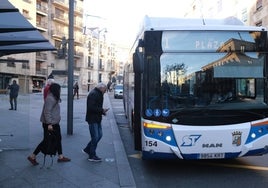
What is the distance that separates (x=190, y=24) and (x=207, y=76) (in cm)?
131

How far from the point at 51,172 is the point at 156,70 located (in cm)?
264

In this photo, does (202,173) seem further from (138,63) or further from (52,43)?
(52,43)

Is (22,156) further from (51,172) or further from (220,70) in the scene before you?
(220,70)

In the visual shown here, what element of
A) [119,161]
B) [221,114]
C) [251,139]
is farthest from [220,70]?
[119,161]

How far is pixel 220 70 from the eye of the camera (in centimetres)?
689

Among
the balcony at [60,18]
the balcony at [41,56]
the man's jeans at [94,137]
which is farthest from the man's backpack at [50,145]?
the balcony at [60,18]

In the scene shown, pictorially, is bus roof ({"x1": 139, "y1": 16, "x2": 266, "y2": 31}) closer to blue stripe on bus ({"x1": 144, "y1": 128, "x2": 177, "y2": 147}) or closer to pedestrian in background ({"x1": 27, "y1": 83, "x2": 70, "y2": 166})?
blue stripe on bus ({"x1": 144, "y1": 128, "x2": 177, "y2": 147})

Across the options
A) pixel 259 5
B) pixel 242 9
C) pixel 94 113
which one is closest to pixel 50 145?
pixel 94 113

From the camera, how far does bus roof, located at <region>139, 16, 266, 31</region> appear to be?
703cm

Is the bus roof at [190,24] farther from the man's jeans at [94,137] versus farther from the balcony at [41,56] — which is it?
the balcony at [41,56]

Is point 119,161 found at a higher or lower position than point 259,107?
lower

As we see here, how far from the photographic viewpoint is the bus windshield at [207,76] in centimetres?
682

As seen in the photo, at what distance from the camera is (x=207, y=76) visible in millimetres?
6887

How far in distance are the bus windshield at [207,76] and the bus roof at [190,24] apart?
117mm
